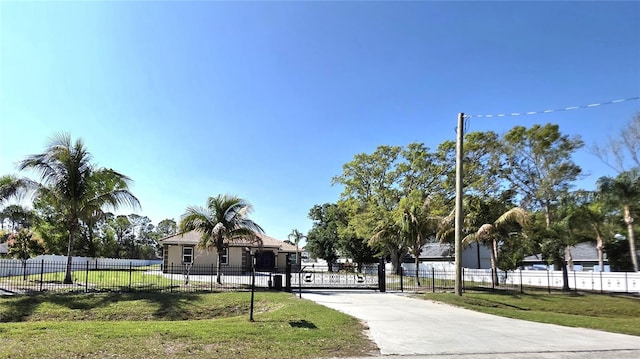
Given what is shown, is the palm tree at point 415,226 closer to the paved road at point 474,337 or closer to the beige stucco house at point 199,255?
the paved road at point 474,337

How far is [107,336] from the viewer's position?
8969mm

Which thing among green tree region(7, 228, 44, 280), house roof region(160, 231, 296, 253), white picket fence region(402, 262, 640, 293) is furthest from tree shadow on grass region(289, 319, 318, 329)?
green tree region(7, 228, 44, 280)

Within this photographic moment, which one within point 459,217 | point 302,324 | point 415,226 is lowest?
point 302,324

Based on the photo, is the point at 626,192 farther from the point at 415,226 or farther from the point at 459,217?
the point at 459,217

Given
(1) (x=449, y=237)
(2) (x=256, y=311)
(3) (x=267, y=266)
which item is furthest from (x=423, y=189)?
(2) (x=256, y=311)

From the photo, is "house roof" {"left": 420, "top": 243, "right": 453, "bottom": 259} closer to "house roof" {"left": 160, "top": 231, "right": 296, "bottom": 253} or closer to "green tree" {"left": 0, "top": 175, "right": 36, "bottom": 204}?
"house roof" {"left": 160, "top": 231, "right": 296, "bottom": 253}

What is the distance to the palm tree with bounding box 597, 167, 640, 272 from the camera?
25.7 meters

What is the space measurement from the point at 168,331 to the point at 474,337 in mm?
6960

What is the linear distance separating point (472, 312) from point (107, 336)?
11.8m

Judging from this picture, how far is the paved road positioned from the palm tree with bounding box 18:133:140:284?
1250 centimetres

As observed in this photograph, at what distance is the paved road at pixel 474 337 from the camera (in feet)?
28.6

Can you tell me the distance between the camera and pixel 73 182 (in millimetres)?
20062

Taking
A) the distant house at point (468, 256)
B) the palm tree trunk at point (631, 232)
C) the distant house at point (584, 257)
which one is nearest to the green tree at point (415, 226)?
the palm tree trunk at point (631, 232)

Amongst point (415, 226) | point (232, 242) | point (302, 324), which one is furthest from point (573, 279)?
point (232, 242)
